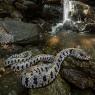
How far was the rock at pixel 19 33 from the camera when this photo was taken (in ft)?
47.1

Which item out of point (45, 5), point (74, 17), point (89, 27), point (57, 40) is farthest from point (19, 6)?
point (57, 40)

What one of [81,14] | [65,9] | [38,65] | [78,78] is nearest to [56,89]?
[78,78]

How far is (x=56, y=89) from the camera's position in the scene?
30.7ft

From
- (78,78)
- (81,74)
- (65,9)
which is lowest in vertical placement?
(78,78)

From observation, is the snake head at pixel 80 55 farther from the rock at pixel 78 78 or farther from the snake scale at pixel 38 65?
the rock at pixel 78 78

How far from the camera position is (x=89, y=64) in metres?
9.98

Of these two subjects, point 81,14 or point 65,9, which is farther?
point 65,9

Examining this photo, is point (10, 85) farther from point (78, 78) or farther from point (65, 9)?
point (65, 9)

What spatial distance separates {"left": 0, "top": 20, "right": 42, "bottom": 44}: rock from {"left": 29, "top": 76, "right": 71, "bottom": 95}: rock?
4.98 metres

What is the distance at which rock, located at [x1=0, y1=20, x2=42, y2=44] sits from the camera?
14.4 metres

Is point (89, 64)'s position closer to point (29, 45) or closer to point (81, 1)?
point (29, 45)

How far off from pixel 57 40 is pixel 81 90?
469cm

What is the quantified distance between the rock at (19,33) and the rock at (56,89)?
4.98 meters

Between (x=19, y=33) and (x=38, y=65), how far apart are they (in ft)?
16.2
